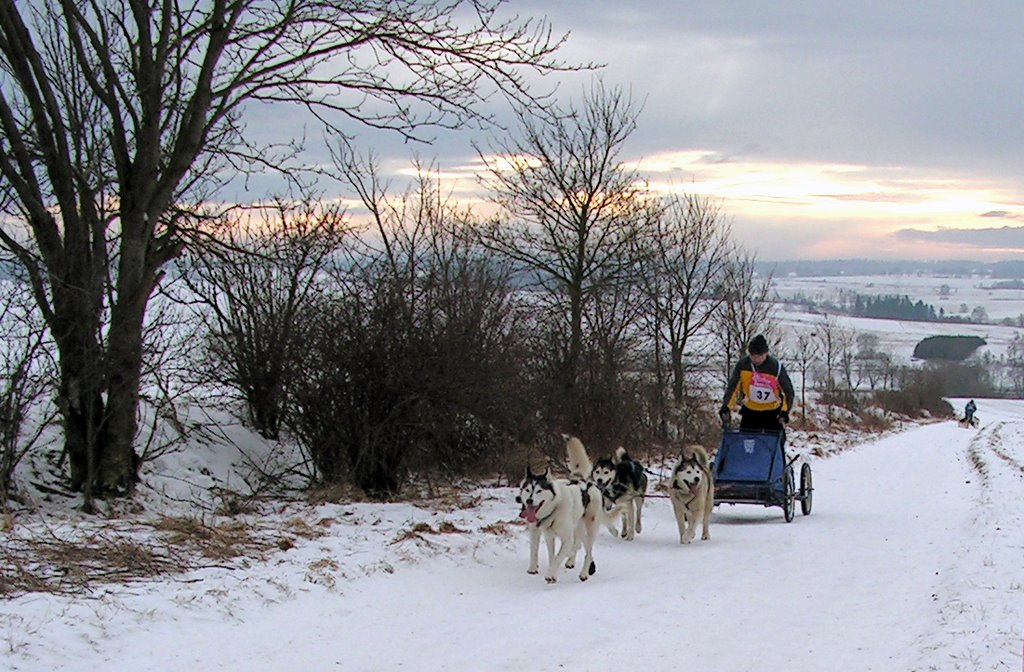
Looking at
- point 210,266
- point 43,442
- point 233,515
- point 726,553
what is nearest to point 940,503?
point 726,553

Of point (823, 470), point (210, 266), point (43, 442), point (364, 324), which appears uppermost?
point (210, 266)

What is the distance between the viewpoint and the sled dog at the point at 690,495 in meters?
10.9

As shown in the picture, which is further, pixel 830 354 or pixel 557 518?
pixel 830 354

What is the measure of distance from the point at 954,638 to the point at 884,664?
0.72 m

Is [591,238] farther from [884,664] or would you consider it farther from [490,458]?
[884,664]

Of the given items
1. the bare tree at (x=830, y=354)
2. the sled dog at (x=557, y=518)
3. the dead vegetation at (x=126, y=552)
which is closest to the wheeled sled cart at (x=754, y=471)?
the sled dog at (x=557, y=518)

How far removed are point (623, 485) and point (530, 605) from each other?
3358 millimetres

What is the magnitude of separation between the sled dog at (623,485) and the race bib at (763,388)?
2192 millimetres

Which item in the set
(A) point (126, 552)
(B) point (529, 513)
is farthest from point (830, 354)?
(A) point (126, 552)

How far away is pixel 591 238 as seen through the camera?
791 inches

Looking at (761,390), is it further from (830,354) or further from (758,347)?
(830,354)

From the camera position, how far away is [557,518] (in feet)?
29.0

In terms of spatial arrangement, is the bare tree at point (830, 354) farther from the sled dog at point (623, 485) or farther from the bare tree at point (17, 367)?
the bare tree at point (17, 367)

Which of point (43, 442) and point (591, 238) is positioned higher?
point (591, 238)
